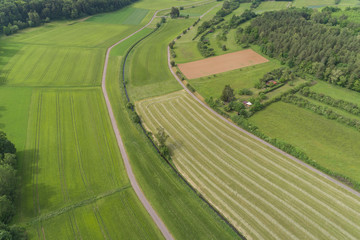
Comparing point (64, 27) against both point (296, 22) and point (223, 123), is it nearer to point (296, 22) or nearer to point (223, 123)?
point (223, 123)

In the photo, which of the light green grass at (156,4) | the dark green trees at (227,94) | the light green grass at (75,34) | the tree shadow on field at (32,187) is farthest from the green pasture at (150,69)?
the light green grass at (156,4)

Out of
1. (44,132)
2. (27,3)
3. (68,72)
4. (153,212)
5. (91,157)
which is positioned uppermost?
(27,3)

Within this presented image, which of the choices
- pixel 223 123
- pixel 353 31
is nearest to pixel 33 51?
pixel 223 123

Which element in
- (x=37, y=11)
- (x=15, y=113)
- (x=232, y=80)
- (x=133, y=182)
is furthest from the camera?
(x=37, y=11)

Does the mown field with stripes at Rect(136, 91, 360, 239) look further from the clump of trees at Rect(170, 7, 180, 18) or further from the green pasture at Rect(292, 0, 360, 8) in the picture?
the green pasture at Rect(292, 0, 360, 8)

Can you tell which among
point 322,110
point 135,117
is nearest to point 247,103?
point 322,110

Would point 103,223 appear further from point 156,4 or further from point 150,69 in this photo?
point 156,4
